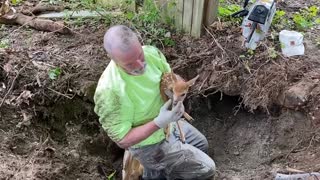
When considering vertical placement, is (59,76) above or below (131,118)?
below

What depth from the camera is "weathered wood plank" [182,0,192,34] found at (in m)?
3.74

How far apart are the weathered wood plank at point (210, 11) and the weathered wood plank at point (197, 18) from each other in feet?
0.19

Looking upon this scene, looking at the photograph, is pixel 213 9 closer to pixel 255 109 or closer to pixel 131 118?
pixel 255 109

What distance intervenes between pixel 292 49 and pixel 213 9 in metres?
0.71

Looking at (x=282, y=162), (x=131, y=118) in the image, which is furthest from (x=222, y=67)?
(x=131, y=118)

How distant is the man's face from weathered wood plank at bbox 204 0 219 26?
4.50ft

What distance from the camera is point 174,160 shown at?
10.3 feet

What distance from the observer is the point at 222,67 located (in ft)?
11.8

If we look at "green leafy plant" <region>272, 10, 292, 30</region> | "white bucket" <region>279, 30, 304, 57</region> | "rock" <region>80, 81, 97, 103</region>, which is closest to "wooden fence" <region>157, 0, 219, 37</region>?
"green leafy plant" <region>272, 10, 292, 30</region>

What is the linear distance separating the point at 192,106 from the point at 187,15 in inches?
29.2

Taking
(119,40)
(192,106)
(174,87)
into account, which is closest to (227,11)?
(192,106)

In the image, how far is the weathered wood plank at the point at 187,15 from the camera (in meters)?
3.74

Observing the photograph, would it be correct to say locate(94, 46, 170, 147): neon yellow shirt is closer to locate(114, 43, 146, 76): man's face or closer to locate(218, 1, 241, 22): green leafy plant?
locate(114, 43, 146, 76): man's face

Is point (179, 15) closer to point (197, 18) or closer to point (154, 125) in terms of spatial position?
point (197, 18)
